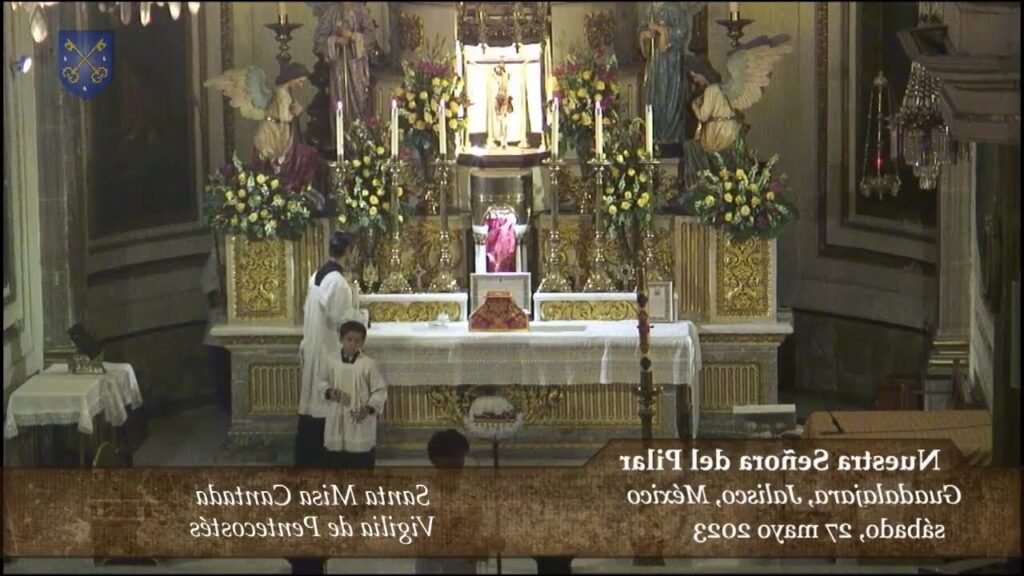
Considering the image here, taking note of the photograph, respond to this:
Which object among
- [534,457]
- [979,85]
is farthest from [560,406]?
[979,85]

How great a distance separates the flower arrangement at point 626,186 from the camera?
20266 millimetres

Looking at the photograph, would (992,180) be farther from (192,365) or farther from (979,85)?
(192,365)

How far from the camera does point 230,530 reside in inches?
680

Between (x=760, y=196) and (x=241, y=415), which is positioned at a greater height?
(x=760, y=196)

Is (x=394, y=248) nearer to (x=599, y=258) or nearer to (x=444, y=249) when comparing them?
(x=444, y=249)

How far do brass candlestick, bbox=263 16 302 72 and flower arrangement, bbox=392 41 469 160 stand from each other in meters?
0.73

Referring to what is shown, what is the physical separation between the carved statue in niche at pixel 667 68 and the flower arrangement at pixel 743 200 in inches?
23.1

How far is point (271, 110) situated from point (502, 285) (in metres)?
1.74

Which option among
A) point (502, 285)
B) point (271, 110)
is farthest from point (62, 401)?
point (502, 285)

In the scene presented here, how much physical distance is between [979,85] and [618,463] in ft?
10.1

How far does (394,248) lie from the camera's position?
2050 cm

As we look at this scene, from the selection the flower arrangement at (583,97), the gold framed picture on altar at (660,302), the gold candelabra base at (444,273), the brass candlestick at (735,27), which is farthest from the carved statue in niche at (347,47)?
the brass candlestick at (735,27)

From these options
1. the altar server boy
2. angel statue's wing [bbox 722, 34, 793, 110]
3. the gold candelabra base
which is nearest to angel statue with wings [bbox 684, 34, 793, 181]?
angel statue's wing [bbox 722, 34, 793, 110]

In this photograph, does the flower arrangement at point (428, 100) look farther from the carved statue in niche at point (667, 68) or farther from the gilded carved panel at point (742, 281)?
the gilded carved panel at point (742, 281)
